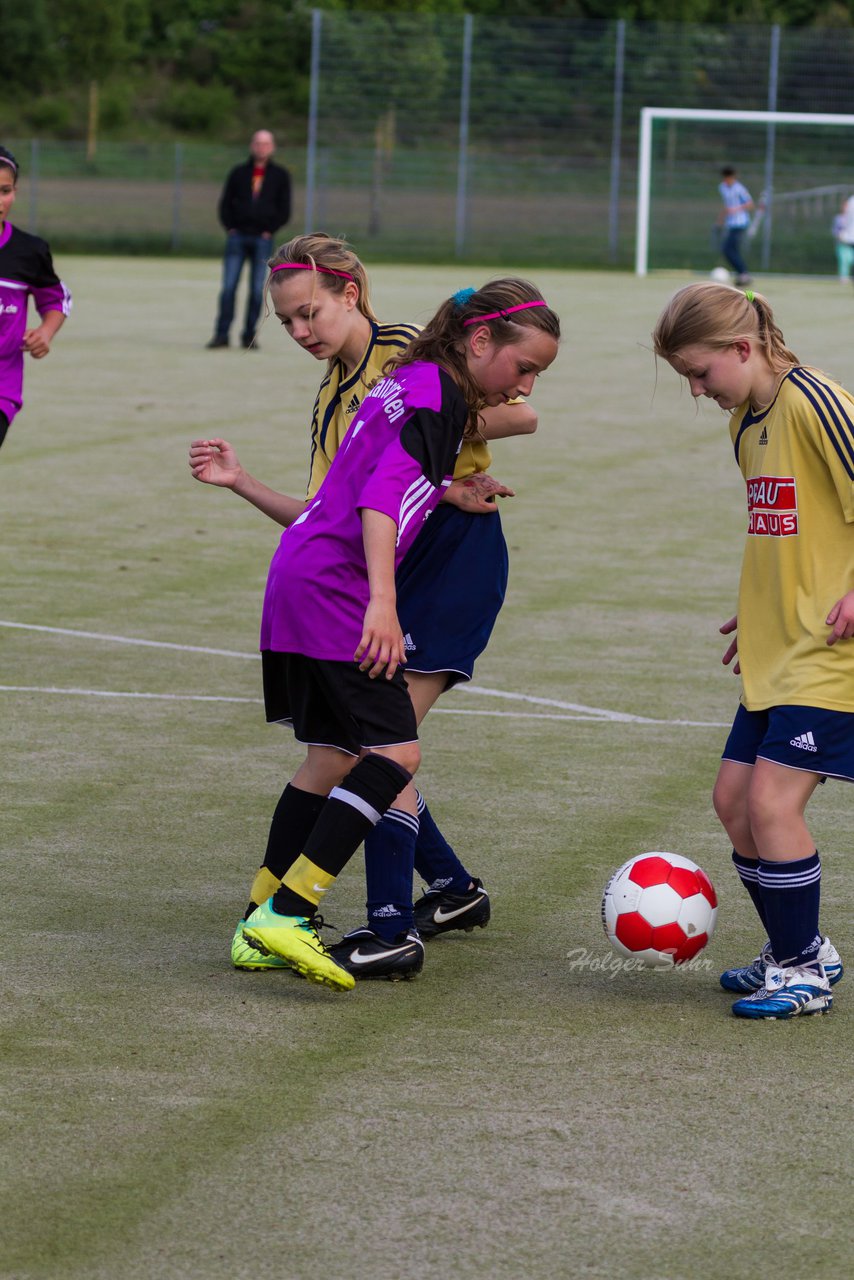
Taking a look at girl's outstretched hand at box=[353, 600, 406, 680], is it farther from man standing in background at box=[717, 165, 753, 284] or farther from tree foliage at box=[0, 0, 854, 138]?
tree foliage at box=[0, 0, 854, 138]

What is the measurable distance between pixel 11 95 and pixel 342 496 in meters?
52.8

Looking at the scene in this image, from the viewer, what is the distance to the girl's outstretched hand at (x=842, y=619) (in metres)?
3.74

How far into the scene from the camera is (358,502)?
3859 mm

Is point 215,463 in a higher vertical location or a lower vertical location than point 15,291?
lower

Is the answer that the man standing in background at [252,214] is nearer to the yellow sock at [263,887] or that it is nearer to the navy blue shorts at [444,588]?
the navy blue shorts at [444,588]

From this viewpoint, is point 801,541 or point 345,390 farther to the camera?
point 345,390

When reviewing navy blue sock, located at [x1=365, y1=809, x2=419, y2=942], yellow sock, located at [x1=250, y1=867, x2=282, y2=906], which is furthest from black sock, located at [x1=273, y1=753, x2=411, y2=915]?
yellow sock, located at [x1=250, y1=867, x2=282, y2=906]

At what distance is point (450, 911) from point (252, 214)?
51.5 feet

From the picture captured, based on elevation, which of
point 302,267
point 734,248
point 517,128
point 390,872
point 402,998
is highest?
point 517,128

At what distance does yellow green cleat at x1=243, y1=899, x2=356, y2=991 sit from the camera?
12.8 feet

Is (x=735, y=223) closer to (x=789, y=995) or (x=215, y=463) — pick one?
(x=215, y=463)

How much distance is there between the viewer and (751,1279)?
2.75 m

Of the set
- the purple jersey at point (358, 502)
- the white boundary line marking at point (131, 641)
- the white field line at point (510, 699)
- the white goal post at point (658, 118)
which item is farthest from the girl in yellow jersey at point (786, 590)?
the white goal post at point (658, 118)

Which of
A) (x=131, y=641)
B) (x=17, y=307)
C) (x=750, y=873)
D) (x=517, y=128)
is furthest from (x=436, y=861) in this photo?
(x=517, y=128)
